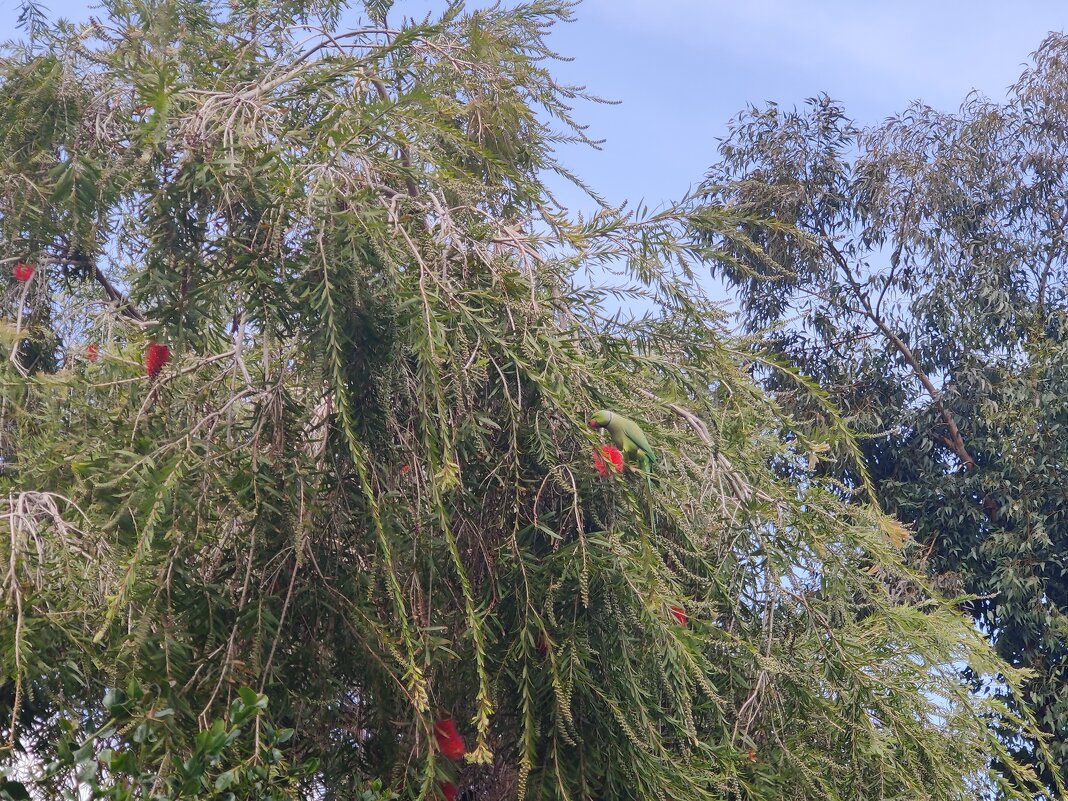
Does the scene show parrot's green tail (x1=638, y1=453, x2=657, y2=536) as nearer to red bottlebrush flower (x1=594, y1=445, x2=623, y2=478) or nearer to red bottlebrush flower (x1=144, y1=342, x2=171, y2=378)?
red bottlebrush flower (x1=594, y1=445, x2=623, y2=478)

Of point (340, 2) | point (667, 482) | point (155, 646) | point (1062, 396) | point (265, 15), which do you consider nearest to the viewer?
point (155, 646)

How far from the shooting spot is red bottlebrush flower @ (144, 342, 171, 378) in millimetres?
2010

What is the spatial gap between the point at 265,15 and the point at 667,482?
4.98ft

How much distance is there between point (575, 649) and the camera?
73.6 inches

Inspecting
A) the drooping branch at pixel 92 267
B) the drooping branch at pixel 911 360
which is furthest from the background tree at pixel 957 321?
the drooping branch at pixel 92 267

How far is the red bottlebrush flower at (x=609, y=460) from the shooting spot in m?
1.84

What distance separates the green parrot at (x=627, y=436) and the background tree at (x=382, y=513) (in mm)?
61

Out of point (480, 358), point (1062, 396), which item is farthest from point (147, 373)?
point (1062, 396)

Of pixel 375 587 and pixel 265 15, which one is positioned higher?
pixel 265 15

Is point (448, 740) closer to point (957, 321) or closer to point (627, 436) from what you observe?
point (627, 436)

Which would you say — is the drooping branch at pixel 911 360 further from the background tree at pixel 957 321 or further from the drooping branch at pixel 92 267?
the drooping branch at pixel 92 267

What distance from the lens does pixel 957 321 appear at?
6523 mm

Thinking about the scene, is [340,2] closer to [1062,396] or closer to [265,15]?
[265,15]

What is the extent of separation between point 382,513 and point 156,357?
560mm
